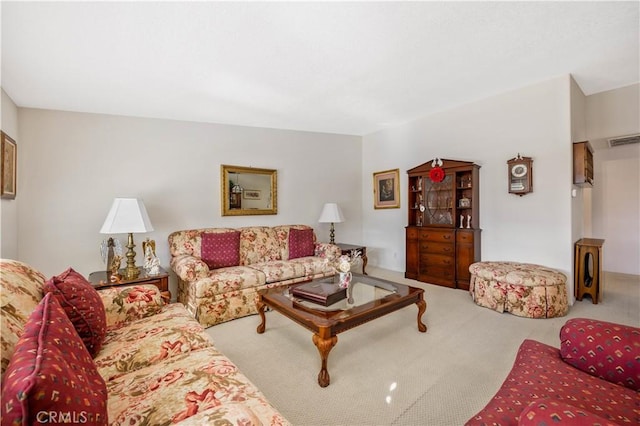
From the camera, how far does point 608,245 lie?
4691mm

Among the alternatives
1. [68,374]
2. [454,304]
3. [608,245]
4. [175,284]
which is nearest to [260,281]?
[175,284]

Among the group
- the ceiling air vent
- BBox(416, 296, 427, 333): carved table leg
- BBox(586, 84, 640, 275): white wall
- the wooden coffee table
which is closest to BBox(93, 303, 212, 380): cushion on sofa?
the wooden coffee table

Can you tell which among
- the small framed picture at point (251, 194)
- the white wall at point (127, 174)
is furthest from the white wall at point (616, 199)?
the small framed picture at point (251, 194)

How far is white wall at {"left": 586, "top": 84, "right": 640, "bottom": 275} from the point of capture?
4375mm

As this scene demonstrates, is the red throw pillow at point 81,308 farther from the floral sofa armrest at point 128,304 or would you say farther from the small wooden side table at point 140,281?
the small wooden side table at point 140,281

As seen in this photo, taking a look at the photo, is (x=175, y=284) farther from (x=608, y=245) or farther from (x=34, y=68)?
(x=608, y=245)

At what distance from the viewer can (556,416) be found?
30.8 inches

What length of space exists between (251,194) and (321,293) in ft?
8.08

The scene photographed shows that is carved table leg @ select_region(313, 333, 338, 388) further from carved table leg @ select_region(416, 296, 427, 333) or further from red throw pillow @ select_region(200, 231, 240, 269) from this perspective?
red throw pillow @ select_region(200, 231, 240, 269)

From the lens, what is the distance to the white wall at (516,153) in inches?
128

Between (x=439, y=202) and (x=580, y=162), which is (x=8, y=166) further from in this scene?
(x=580, y=162)

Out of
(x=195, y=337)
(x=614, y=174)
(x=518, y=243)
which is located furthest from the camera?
(x=614, y=174)

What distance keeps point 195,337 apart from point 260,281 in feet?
5.39

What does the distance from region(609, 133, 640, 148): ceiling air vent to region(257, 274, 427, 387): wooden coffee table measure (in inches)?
154
